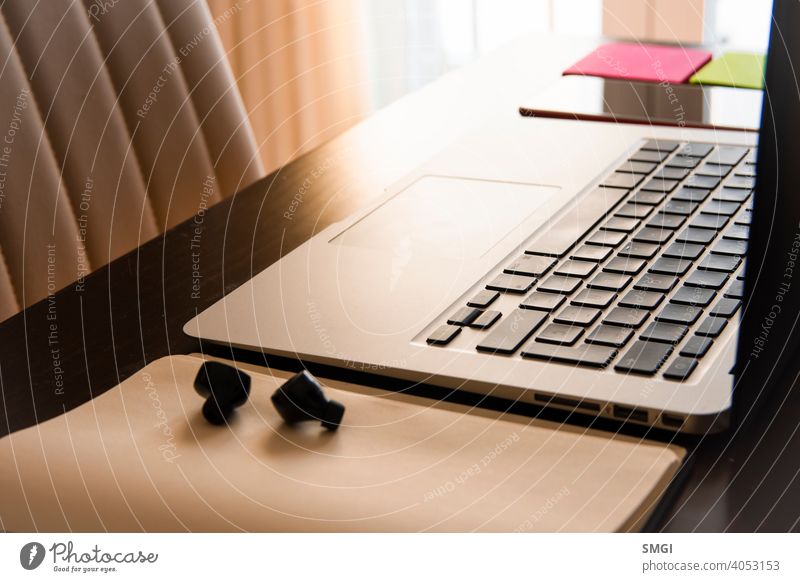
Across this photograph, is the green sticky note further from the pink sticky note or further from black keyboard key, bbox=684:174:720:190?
black keyboard key, bbox=684:174:720:190

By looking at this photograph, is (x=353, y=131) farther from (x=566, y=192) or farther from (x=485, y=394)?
(x=485, y=394)

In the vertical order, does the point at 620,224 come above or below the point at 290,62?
above

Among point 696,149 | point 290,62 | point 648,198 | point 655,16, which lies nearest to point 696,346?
point 648,198

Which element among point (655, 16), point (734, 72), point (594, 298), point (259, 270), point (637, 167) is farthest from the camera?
point (655, 16)

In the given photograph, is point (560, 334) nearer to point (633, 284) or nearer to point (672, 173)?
point (633, 284)

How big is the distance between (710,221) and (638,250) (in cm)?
7

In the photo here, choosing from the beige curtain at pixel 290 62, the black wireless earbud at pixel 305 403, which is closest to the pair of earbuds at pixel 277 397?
the black wireless earbud at pixel 305 403

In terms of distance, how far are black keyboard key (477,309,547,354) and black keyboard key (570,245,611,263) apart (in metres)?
0.08

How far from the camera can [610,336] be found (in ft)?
1.61

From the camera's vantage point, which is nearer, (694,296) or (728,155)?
(694,296)

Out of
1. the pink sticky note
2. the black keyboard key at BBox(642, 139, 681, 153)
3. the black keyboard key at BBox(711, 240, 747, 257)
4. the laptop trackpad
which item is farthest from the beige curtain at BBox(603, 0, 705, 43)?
the black keyboard key at BBox(711, 240, 747, 257)

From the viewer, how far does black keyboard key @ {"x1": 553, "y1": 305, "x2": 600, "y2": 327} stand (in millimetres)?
504

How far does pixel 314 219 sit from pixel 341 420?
0.90 feet
